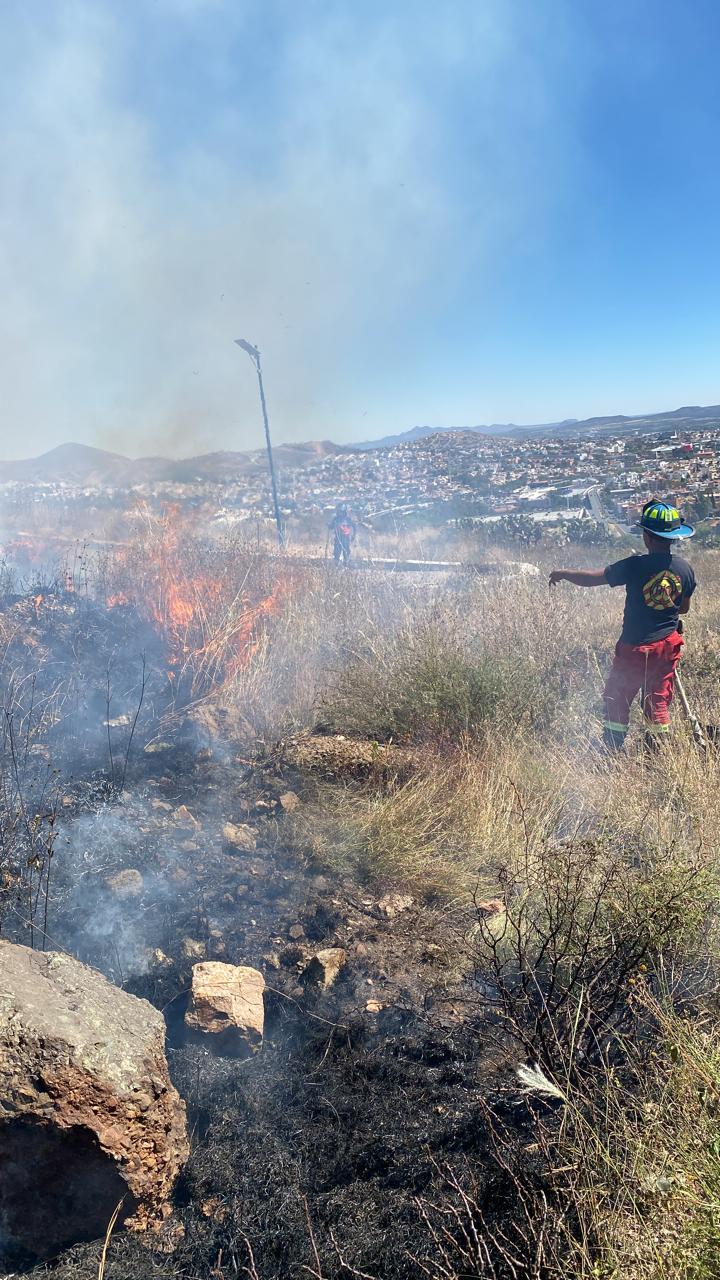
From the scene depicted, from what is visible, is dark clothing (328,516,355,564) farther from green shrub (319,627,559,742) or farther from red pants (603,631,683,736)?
red pants (603,631,683,736)

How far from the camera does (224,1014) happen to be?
9.55ft

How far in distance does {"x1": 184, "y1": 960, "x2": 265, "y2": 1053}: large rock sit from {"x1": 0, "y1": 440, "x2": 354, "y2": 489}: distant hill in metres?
27.5

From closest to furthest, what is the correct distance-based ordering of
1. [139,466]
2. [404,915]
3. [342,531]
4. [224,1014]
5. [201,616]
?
[224,1014] → [404,915] → [201,616] → [342,531] → [139,466]

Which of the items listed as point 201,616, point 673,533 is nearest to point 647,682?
point 673,533

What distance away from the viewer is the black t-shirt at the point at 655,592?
4879 mm

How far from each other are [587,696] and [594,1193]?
14.7 feet

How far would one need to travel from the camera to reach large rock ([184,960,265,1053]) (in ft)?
9.54

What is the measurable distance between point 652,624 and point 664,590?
0.24 meters

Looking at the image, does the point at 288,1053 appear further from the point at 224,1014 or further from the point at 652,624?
the point at 652,624

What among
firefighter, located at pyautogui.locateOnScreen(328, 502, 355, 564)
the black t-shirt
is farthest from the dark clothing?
the black t-shirt

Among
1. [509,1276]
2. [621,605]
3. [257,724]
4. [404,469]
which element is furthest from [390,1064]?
[404,469]

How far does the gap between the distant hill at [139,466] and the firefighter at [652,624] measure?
26.2 m

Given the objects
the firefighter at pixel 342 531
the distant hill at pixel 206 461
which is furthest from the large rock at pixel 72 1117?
the distant hill at pixel 206 461

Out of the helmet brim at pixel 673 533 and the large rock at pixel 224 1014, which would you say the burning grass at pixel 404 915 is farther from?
the helmet brim at pixel 673 533
